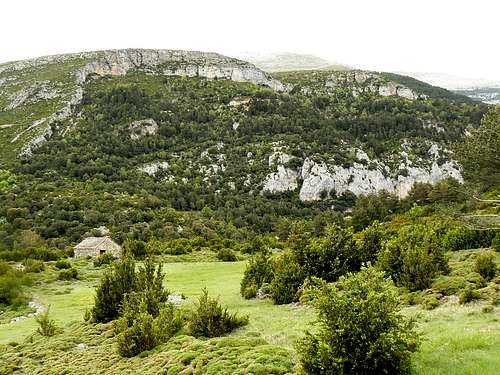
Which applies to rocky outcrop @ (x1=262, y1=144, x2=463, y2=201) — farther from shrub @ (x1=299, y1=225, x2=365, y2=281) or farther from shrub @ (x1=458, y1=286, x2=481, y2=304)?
shrub @ (x1=458, y1=286, x2=481, y2=304)

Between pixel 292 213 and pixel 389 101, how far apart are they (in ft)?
257

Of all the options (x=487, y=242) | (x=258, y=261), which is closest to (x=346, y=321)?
(x=258, y=261)

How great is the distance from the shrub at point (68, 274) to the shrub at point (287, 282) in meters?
23.1

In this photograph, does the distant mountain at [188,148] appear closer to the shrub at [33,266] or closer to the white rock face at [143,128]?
the white rock face at [143,128]

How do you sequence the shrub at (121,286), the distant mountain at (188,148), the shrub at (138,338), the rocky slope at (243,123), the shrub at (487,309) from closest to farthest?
the shrub at (487,309)
the shrub at (138,338)
the shrub at (121,286)
the distant mountain at (188,148)
the rocky slope at (243,123)

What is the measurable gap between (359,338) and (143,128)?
139203 millimetres

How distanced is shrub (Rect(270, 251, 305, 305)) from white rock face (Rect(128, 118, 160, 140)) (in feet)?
403

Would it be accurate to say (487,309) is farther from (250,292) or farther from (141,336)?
(250,292)

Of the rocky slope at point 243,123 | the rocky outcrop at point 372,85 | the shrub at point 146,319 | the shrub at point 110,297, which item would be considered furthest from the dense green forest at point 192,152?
the shrub at point 146,319

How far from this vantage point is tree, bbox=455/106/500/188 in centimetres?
2488

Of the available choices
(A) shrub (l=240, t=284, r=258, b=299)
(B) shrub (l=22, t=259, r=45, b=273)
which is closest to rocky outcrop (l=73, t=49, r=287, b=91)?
(B) shrub (l=22, t=259, r=45, b=273)

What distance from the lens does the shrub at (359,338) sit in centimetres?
955

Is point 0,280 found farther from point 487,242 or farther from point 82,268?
point 487,242

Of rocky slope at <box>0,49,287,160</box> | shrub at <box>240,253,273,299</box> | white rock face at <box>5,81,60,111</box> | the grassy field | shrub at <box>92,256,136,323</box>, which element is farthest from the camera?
white rock face at <box>5,81,60,111</box>
